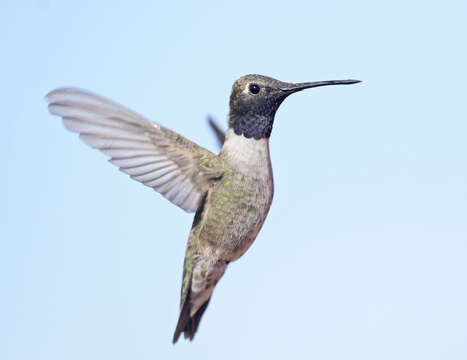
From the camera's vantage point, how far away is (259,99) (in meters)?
1.82

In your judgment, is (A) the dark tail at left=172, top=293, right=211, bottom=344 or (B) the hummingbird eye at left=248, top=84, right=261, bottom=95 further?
(A) the dark tail at left=172, top=293, right=211, bottom=344

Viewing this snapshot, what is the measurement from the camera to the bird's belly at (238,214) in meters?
1.81

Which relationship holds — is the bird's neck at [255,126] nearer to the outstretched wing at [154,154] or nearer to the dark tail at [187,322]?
the outstretched wing at [154,154]

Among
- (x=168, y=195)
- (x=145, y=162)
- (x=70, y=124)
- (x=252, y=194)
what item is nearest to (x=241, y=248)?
(x=252, y=194)

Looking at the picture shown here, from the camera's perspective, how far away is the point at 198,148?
196 cm

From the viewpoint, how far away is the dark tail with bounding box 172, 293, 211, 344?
198 centimetres

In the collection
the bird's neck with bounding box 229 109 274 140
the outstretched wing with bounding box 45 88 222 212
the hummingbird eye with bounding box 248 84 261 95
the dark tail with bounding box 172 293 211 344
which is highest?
the hummingbird eye with bounding box 248 84 261 95

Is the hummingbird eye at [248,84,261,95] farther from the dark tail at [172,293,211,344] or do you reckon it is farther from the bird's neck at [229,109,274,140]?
the dark tail at [172,293,211,344]

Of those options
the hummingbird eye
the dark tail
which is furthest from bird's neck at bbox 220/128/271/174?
the dark tail

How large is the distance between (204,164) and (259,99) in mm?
278

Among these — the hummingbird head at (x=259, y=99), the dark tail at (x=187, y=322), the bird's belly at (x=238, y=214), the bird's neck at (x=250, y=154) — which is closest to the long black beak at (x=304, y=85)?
the hummingbird head at (x=259, y=99)

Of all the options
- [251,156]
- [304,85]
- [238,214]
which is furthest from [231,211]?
[304,85]

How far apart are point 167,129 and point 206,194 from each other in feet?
0.80

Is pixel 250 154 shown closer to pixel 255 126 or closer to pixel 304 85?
pixel 255 126
